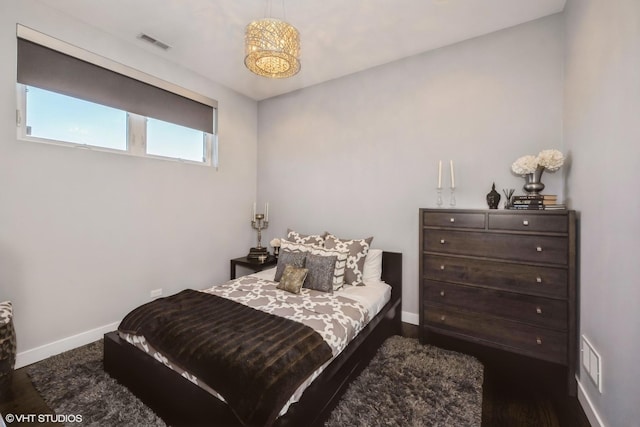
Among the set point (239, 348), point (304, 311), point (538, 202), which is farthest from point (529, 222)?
point (239, 348)

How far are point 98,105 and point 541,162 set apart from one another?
379 centimetres

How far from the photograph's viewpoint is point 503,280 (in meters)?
2.13

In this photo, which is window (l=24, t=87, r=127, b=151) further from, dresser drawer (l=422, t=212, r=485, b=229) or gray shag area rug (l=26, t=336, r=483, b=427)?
dresser drawer (l=422, t=212, r=485, b=229)

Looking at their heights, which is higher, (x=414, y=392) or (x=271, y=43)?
(x=271, y=43)

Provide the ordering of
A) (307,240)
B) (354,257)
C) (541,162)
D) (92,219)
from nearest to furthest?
(541,162)
(92,219)
(354,257)
(307,240)

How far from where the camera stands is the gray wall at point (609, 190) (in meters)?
1.21

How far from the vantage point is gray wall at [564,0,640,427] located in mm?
1210

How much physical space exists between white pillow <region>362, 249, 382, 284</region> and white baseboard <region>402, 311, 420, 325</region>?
48cm

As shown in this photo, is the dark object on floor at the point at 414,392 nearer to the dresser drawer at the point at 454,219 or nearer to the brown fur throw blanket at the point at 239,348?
the brown fur throw blanket at the point at 239,348

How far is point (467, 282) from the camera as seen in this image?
2264 millimetres

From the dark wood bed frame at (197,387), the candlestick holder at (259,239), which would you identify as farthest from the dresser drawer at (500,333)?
the candlestick holder at (259,239)

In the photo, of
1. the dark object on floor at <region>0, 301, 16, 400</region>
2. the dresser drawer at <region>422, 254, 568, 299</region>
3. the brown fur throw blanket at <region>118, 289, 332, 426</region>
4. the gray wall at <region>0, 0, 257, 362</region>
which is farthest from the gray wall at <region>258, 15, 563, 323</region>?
the dark object on floor at <region>0, 301, 16, 400</region>

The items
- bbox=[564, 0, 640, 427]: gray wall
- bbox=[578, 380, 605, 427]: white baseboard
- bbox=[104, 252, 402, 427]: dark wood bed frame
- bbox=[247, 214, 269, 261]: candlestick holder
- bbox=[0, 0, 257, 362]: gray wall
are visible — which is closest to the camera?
bbox=[564, 0, 640, 427]: gray wall

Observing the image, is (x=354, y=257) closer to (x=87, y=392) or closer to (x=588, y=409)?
(x=588, y=409)
